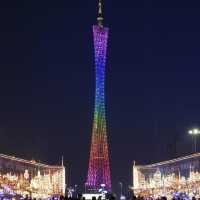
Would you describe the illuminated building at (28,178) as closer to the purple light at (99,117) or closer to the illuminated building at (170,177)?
the purple light at (99,117)

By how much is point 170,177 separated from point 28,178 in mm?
23928

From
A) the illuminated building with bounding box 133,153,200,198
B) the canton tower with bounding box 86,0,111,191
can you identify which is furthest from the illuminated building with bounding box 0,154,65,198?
the illuminated building with bounding box 133,153,200,198

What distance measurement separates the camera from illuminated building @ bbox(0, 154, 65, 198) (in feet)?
299

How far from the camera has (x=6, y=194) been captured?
272 ft

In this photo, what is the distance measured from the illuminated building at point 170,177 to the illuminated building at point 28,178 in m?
16.2

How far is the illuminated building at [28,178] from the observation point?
299 feet

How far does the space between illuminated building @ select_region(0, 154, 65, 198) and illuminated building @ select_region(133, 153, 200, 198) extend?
1616 centimetres

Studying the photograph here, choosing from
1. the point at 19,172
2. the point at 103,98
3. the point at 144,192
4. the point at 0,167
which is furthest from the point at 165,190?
the point at 0,167

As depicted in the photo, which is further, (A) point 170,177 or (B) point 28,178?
(A) point 170,177

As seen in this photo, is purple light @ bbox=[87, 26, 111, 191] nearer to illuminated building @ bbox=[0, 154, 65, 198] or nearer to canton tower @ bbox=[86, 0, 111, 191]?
canton tower @ bbox=[86, 0, 111, 191]

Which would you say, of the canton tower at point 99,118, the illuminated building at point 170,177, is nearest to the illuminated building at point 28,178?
the canton tower at point 99,118

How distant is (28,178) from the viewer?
109 m

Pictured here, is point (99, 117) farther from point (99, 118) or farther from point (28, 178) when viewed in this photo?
point (28, 178)

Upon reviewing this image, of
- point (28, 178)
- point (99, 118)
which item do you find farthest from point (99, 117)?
point (28, 178)
